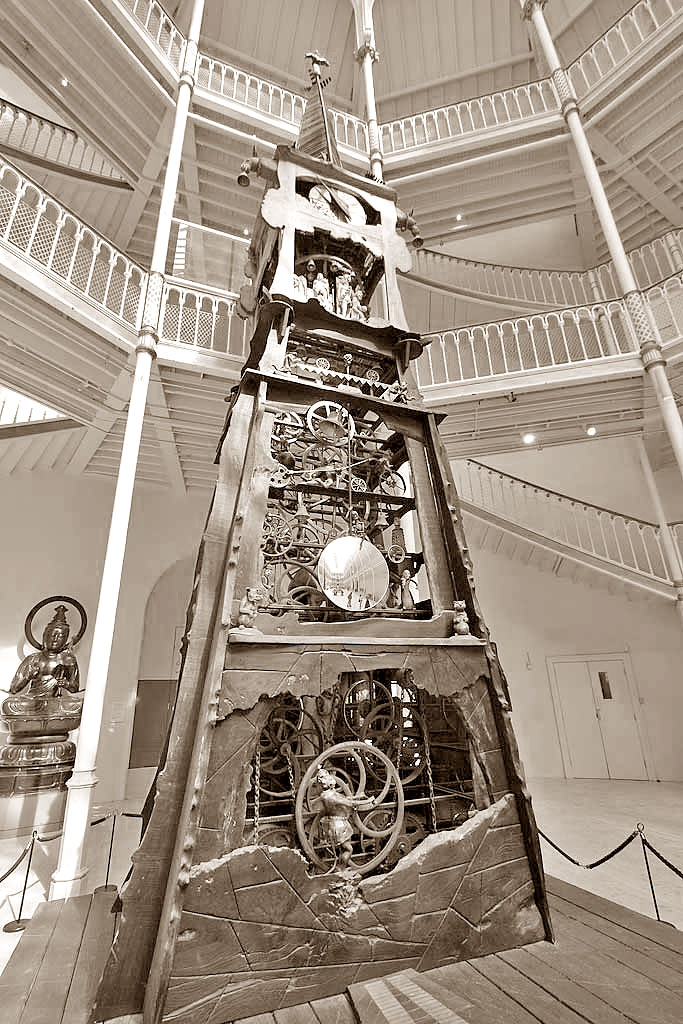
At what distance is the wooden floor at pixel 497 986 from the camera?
4.71 ft

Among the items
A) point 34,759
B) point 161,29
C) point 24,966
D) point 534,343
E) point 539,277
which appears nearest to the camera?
point 24,966

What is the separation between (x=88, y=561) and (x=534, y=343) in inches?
317

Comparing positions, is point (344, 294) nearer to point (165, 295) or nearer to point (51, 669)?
point (165, 295)

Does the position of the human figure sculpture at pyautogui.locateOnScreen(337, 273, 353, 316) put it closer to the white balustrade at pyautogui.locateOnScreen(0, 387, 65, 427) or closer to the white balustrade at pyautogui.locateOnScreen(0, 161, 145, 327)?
the white balustrade at pyautogui.locateOnScreen(0, 161, 145, 327)

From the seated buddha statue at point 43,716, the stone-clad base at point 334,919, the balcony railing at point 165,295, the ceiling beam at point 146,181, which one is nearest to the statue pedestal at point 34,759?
the seated buddha statue at point 43,716

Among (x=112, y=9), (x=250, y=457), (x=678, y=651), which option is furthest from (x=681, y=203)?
(x=250, y=457)

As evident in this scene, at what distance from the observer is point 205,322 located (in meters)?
6.32

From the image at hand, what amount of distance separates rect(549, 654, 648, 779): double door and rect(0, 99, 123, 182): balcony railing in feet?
41.6

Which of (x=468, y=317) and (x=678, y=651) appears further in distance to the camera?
(x=468, y=317)

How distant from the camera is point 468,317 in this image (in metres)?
11.4

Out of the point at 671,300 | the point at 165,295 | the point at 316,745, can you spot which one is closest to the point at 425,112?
the point at 671,300

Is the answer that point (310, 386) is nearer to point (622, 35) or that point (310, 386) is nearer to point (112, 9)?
point (112, 9)

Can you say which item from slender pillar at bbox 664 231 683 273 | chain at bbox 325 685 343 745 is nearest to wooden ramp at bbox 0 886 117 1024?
chain at bbox 325 685 343 745

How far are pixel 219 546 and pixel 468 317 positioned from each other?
438 inches
